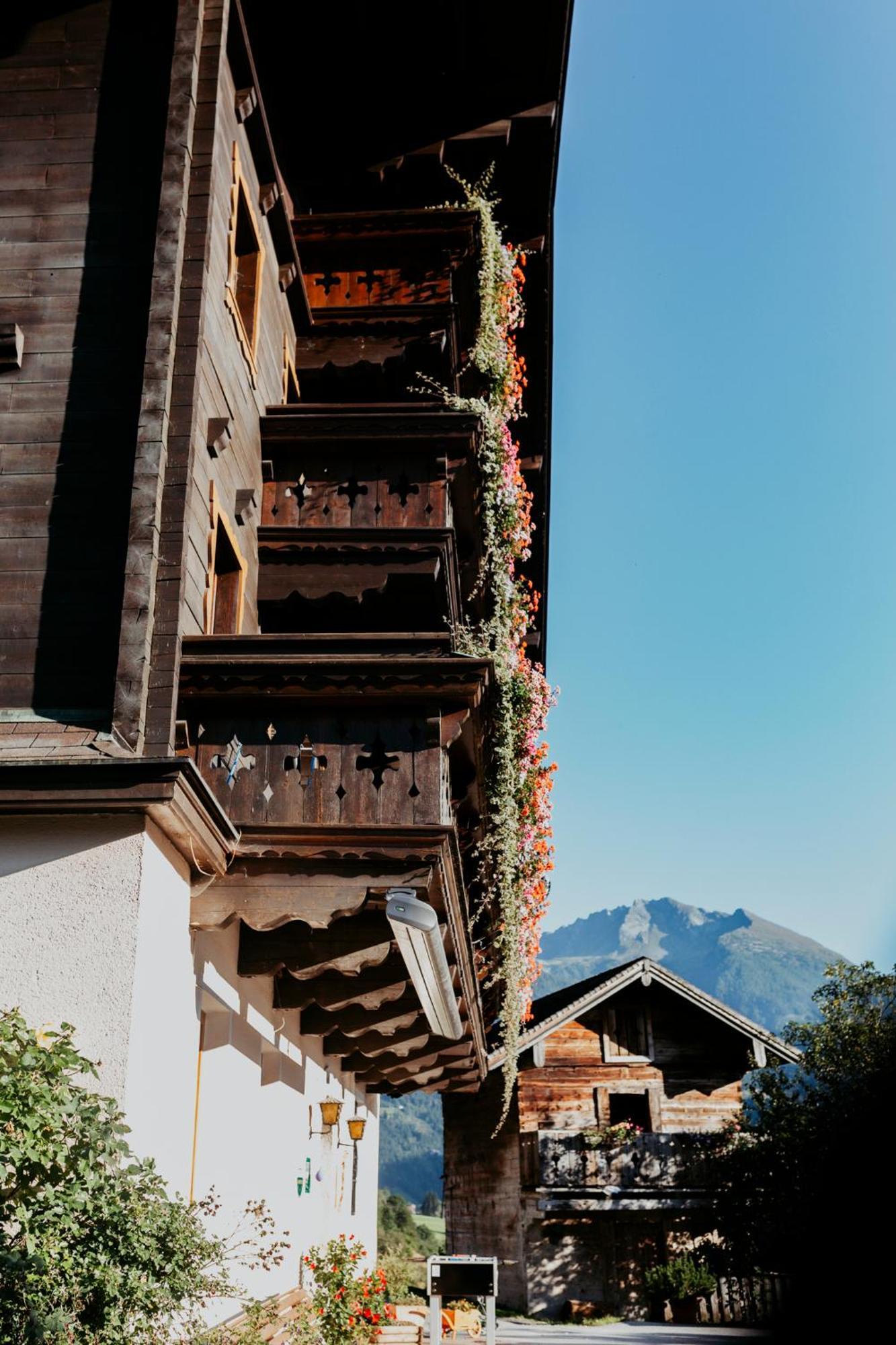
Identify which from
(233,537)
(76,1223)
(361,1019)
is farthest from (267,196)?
(76,1223)

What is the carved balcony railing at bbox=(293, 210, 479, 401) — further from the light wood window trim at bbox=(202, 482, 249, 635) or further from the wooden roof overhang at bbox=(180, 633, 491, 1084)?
the wooden roof overhang at bbox=(180, 633, 491, 1084)

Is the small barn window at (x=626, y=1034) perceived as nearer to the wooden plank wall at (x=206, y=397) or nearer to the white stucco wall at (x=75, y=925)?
the wooden plank wall at (x=206, y=397)

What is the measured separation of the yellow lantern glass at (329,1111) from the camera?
12562 mm

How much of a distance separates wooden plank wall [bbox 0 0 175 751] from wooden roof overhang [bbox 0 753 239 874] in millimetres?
472

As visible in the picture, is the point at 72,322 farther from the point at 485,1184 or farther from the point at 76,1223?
the point at 485,1184

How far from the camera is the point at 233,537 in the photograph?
8820 millimetres

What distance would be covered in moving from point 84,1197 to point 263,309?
7.20 metres

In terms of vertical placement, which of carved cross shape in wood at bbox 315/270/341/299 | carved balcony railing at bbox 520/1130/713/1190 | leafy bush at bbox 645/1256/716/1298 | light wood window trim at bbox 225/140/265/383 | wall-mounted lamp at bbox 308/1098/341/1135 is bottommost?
leafy bush at bbox 645/1256/716/1298

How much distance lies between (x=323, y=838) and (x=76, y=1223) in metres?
2.64

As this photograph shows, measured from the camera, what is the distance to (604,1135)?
2736 centimetres

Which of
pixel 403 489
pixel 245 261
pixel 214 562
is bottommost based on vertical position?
pixel 214 562

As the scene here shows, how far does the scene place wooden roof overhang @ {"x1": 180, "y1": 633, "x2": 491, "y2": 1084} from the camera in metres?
7.09

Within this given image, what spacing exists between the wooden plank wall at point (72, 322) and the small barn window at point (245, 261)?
1032 mm

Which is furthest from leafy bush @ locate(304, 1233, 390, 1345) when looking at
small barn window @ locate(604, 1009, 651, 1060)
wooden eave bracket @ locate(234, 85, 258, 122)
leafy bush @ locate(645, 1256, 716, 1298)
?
small barn window @ locate(604, 1009, 651, 1060)
